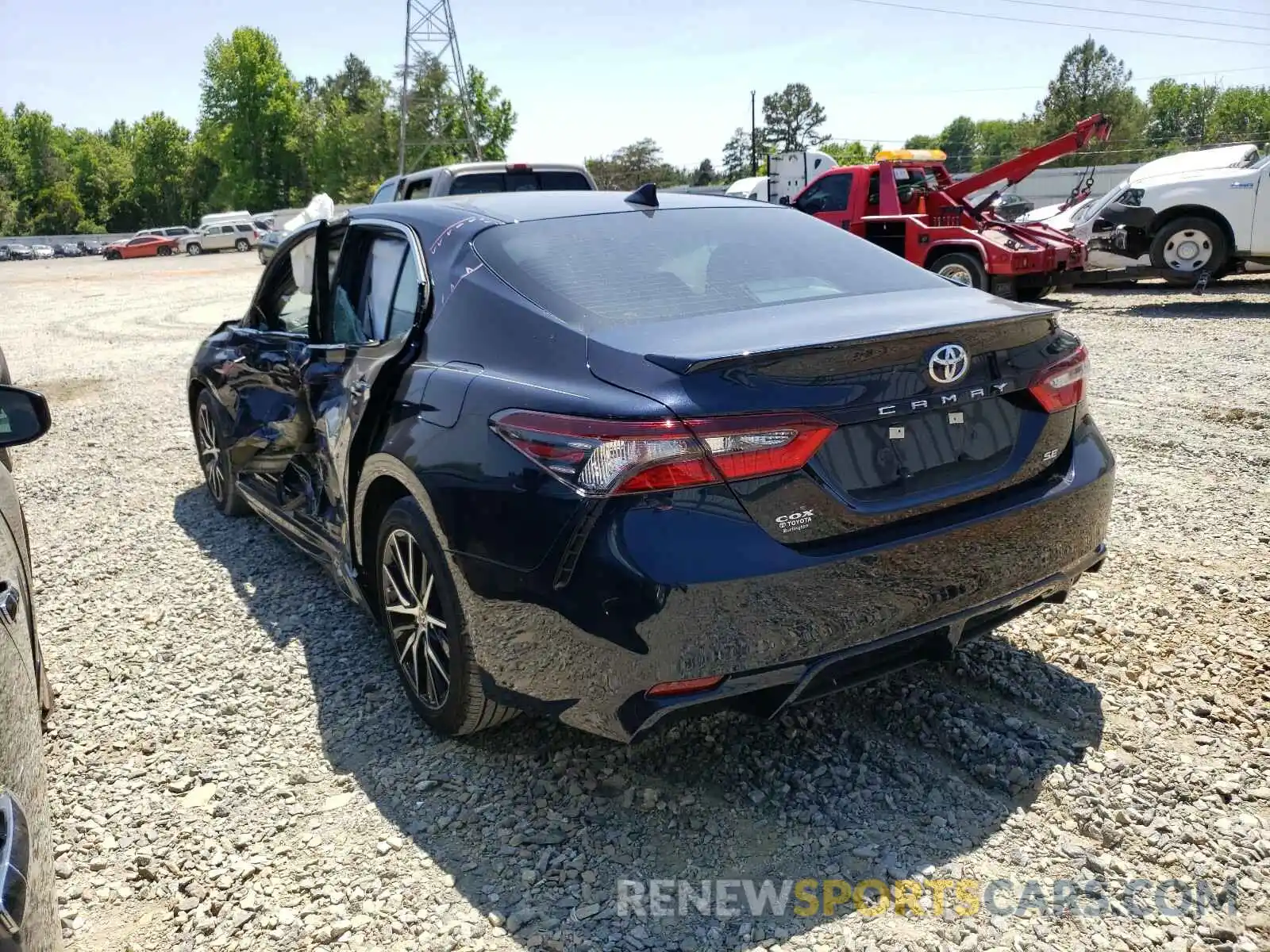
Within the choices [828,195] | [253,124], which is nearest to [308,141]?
[253,124]

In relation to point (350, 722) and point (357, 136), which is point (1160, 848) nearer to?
point (350, 722)

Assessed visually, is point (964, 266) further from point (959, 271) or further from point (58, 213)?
point (58, 213)

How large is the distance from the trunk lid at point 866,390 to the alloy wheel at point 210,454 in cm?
360

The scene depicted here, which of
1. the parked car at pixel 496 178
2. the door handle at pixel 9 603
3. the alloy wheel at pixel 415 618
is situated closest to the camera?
the door handle at pixel 9 603

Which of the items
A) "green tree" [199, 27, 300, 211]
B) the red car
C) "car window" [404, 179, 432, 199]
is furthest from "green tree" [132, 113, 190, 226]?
"car window" [404, 179, 432, 199]

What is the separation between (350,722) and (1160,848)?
240 centimetres

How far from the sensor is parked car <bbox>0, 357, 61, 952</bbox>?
56.7 inches

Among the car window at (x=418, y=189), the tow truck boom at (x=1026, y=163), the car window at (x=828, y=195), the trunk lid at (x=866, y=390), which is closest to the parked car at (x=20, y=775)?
the trunk lid at (x=866, y=390)

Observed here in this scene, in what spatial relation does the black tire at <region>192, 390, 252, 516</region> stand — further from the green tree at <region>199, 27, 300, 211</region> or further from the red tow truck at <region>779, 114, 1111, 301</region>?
the green tree at <region>199, 27, 300, 211</region>

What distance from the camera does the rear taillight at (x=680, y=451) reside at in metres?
2.29

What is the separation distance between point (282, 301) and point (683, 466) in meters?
3.25

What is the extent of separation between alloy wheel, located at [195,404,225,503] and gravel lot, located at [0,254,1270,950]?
35.7 inches

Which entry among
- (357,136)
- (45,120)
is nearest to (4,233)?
(45,120)

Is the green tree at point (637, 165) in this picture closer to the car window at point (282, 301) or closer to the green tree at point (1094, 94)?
the green tree at point (1094, 94)
